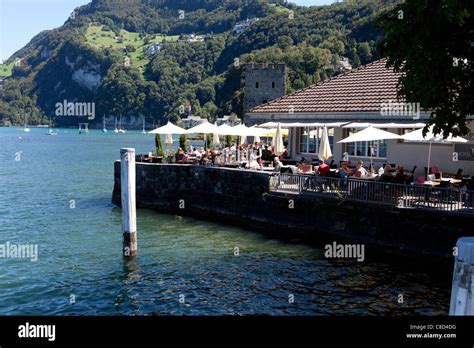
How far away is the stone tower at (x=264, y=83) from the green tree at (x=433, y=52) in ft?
205

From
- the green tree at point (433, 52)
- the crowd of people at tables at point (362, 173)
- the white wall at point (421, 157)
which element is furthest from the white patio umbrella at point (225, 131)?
the green tree at point (433, 52)

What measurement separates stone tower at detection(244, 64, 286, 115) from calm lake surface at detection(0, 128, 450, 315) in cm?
5209

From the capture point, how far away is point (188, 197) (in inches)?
1176

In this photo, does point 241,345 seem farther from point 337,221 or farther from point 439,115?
point 337,221

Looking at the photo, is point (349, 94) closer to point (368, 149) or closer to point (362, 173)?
point (368, 149)

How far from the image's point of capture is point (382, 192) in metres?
19.7

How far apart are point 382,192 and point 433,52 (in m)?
6.42

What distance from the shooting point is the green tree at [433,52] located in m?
14.3

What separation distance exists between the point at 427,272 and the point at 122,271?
32.2ft

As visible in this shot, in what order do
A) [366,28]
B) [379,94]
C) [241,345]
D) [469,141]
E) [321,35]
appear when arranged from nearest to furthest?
[241,345], [469,141], [379,94], [366,28], [321,35]

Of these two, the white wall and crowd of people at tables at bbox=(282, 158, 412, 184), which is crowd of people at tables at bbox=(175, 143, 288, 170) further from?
the white wall

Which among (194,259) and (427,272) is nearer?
(427,272)

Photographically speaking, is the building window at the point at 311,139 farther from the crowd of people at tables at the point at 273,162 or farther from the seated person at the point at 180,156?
the seated person at the point at 180,156

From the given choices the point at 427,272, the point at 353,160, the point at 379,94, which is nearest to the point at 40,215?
the point at 353,160
